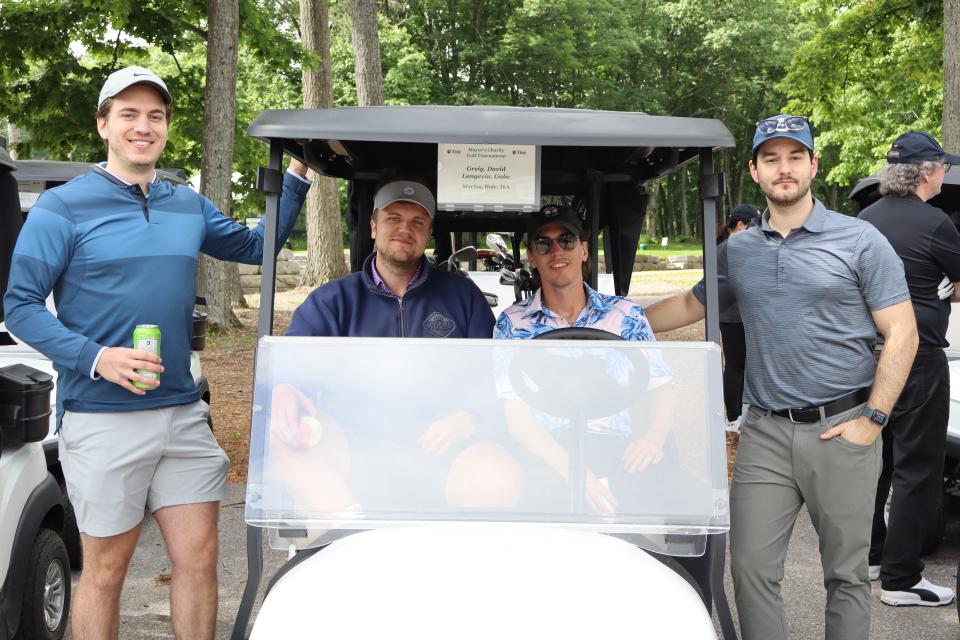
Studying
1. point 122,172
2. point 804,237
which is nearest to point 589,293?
point 804,237

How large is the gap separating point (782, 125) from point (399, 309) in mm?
1353

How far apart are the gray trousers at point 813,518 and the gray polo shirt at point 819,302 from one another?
0.13 meters

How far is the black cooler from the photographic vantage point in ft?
10.2

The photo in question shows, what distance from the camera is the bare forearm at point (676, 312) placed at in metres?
3.33

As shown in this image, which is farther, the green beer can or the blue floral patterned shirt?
the blue floral patterned shirt

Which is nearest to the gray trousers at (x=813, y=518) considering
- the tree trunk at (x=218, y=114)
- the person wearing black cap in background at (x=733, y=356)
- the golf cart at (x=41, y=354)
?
the golf cart at (x=41, y=354)

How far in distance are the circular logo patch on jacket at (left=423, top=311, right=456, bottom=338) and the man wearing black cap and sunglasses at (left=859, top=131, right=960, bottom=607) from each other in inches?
76.8

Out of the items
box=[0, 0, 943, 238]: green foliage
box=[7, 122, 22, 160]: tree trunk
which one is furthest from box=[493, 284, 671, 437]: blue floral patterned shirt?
box=[0, 0, 943, 238]: green foliage

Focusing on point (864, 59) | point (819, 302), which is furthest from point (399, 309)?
point (864, 59)

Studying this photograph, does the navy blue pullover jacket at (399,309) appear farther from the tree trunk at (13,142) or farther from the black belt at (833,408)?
the tree trunk at (13,142)

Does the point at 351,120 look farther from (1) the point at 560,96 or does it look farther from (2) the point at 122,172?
(1) the point at 560,96

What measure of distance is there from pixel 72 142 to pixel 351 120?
1007 centimetres

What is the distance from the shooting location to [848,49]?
1431cm

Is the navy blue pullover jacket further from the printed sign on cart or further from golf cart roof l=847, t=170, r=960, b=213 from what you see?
golf cart roof l=847, t=170, r=960, b=213
